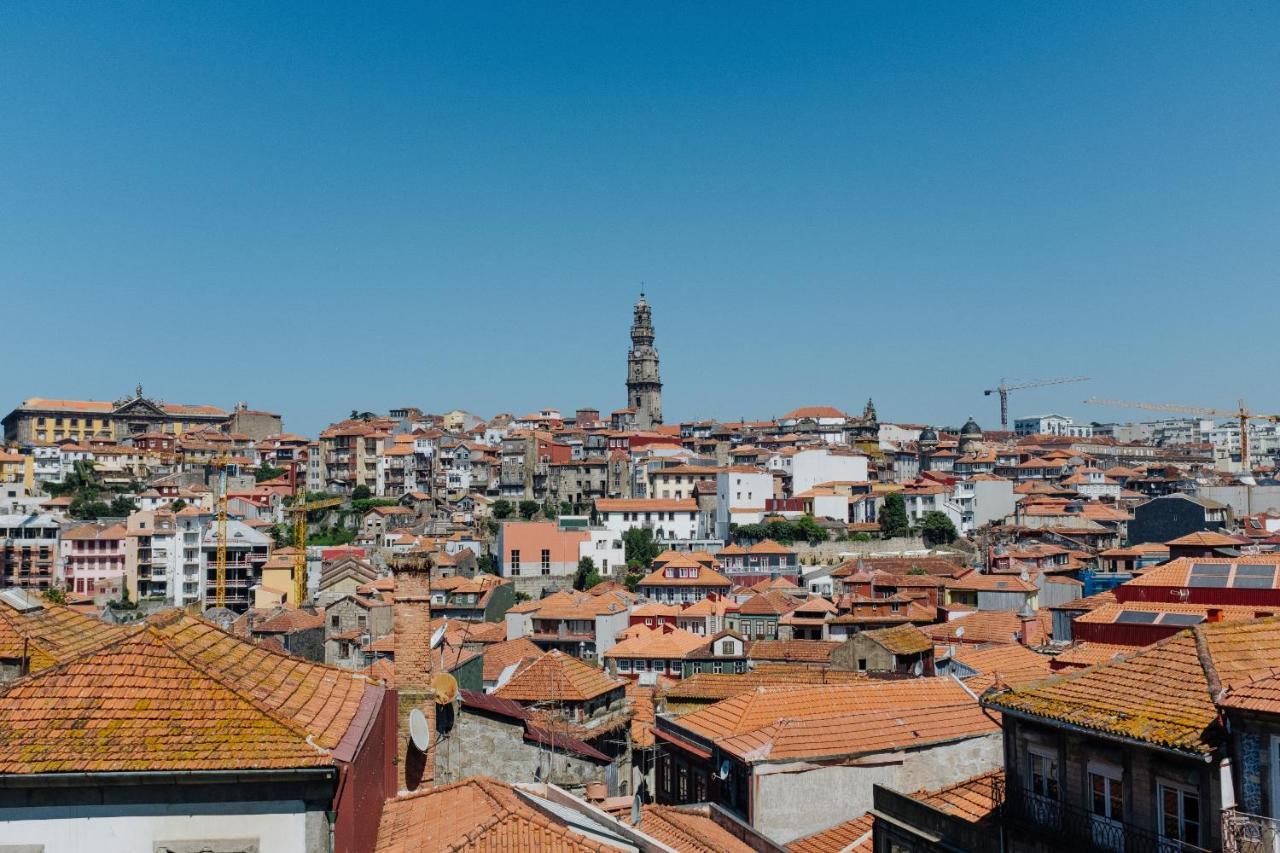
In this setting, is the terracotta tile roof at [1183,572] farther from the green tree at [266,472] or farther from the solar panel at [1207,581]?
the green tree at [266,472]

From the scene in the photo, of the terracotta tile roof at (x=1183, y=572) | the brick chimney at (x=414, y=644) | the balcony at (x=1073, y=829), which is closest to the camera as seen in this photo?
the balcony at (x=1073, y=829)

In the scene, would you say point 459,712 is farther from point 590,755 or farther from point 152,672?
point 152,672

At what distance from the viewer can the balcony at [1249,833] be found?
9.96 m

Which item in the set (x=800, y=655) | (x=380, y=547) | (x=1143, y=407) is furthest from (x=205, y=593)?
(x=1143, y=407)

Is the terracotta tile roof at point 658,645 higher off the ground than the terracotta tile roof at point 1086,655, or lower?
lower

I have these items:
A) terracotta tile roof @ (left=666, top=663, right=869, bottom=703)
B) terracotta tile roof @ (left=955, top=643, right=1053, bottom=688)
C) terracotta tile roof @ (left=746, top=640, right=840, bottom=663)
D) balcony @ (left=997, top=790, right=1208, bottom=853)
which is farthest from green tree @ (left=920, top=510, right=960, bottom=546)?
balcony @ (left=997, top=790, right=1208, bottom=853)

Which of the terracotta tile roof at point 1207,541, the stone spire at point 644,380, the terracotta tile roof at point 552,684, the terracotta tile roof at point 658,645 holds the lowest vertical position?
the terracotta tile roof at point 658,645

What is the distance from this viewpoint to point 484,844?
33.2 feet

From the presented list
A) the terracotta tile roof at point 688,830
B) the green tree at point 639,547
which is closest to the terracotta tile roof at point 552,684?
the terracotta tile roof at point 688,830

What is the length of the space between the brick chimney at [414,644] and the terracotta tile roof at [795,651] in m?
22.9

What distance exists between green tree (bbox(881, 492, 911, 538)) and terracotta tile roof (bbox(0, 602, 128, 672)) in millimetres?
80432

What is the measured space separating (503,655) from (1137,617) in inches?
979

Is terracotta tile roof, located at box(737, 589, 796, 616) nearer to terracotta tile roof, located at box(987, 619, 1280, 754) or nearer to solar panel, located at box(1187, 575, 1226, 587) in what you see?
solar panel, located at box(1187, 575, 1226, 587)

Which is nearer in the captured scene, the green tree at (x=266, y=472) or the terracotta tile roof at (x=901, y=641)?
the terracotta tile roof at (x=901, y=641)
